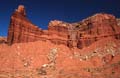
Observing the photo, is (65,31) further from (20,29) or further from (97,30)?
(20,29)

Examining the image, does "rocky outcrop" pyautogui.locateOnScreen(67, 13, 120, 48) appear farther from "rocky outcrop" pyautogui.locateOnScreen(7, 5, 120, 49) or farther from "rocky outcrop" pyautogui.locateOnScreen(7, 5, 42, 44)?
"rocky outcrop" pyautogui.locateOnScreen(7, 5, 42, 44)

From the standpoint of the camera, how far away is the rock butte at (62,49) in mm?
95062

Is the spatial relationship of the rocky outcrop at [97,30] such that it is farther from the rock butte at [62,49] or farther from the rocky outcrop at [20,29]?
the rocky outcrop at [20,29]

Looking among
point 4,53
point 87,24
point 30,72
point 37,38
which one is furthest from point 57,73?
point 87,24

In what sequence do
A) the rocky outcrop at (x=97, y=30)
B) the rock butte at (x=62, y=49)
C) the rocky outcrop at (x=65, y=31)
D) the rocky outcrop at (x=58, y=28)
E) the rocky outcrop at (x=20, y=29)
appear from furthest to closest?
the rocky outcrop at (x=58, y=28)
the rocky outcrop at (x=97, y=30)
the rocky outcrop at (x=65, y=31)
the rocky outcrop at (x=20, y=29)
the rock butte at (x=62, y=49)

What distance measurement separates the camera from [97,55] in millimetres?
108688

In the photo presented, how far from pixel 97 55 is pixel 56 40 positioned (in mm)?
29229

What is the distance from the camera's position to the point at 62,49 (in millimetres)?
119188

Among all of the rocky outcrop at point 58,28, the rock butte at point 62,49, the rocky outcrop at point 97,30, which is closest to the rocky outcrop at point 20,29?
the rock butte at point 62,49

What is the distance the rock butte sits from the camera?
95.1m

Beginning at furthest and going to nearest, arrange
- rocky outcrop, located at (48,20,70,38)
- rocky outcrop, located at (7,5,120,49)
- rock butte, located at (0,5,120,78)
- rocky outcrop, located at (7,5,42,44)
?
rocky outcrop, located at (48,20,70,38)
rocky outcrop, located at (7,5,120,49)
rocky outcrop, located at (7,5,42,44)
rock butte, located at (0,5,120,78)

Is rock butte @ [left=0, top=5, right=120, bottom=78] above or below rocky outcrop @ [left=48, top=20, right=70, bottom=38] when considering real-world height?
below

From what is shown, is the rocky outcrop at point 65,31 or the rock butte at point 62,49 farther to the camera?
the rocky outcrop at point 65,31

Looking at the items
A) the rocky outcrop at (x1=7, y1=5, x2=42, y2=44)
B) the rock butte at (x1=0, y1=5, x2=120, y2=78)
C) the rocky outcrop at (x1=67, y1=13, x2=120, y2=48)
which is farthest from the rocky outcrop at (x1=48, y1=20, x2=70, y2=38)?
the rocky outcrop at (x1=7, y1=5, x2=42, y2=44)
